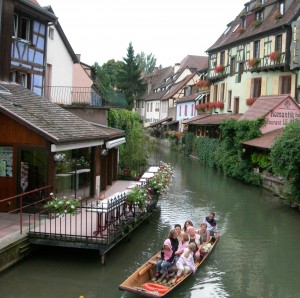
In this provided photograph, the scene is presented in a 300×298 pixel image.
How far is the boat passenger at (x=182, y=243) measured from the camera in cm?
1223

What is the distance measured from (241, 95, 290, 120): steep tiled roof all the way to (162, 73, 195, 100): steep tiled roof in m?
34.3

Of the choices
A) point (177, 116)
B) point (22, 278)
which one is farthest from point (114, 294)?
point (177, 116)

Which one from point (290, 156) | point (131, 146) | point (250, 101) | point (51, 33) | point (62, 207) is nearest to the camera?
point (62, 207)

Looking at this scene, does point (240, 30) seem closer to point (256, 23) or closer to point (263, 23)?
point (256, 23)

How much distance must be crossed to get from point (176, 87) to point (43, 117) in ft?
190

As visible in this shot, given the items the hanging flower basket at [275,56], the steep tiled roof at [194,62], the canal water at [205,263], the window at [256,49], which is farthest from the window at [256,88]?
the steep tiled roof at [194,62]

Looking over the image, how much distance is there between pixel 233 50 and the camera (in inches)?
1726

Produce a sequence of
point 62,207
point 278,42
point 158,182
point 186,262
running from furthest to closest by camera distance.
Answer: point 278,42 < point 158,182 < point 62,207 < point 186,262

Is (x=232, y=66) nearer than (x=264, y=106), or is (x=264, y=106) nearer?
(x=264, y=106)

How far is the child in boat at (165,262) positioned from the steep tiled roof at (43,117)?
4.55 meters

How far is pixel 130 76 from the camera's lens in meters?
85.9

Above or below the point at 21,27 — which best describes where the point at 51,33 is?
above

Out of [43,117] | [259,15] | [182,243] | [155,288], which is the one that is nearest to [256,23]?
[259,15]

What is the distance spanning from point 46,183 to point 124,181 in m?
8.43
